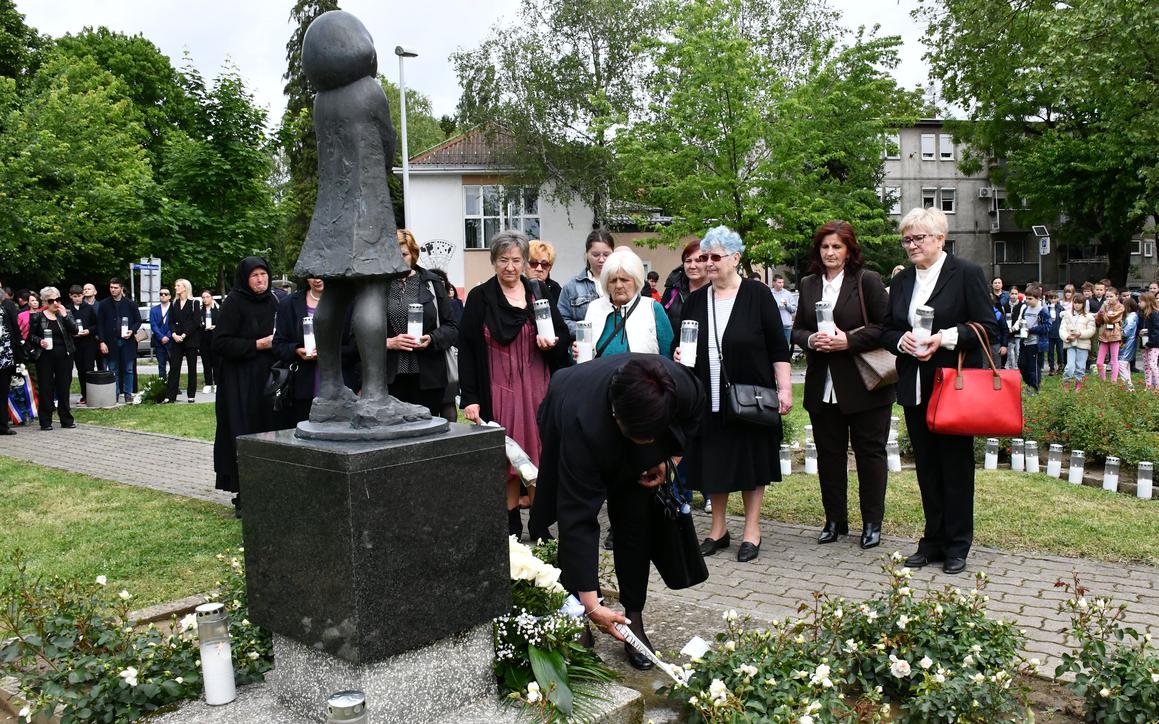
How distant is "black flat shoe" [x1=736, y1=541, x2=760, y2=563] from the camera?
630 cm

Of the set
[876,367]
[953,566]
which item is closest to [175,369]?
[876,367]

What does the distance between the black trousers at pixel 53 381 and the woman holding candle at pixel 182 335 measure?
2.44 m

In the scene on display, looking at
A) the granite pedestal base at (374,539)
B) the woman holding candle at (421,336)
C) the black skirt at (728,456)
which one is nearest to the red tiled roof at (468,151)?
the woman holding candle at (421,336)

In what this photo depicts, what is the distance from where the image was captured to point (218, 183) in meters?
19.9

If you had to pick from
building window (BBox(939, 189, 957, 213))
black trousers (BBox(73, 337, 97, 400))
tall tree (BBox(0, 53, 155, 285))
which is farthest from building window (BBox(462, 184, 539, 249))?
building window (BBox(939, 189, 957, 213))

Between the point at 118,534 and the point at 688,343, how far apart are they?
14.9ft

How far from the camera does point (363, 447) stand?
3.32 meters

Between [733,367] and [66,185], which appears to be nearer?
[733,367]

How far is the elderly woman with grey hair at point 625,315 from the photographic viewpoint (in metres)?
5.96

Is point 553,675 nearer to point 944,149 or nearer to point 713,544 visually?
point 713,544

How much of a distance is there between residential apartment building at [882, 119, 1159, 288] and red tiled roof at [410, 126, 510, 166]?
31.9 metres

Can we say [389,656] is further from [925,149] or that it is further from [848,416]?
[925,149]

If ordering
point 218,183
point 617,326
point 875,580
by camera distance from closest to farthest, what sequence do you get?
point 875,580 → point 617,326 → point 218,183

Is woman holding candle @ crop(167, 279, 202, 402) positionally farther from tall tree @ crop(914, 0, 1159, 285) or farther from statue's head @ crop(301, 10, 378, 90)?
tall tree @ crop(914, 0, 1159, 285)
